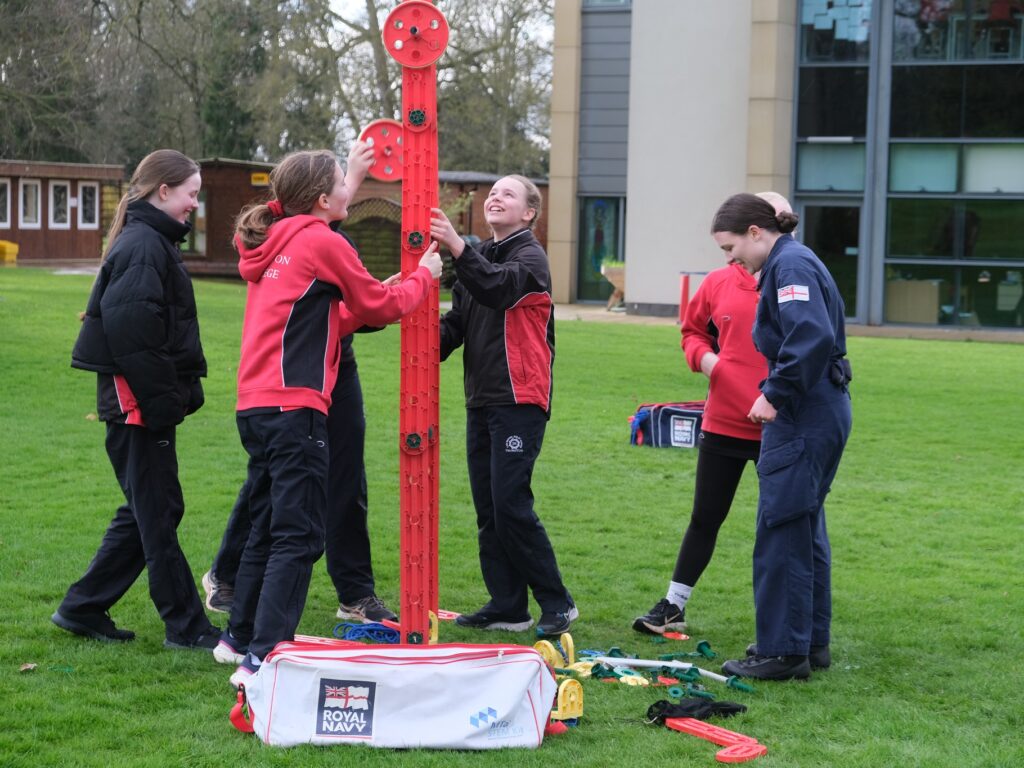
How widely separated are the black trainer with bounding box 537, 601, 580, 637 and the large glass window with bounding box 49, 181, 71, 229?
41857 millimetres

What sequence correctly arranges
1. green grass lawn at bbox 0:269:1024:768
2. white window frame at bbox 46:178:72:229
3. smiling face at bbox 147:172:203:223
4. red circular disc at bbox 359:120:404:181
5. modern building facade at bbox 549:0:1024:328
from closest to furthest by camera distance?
green grass lawn at bbox 0:269:1024:768 → smiling face at bbox 147:172:203:223 → red circular disc at bbox 359:120:404:181 → modern building facade at bbox 549:0:1024:328 → white window frame at bbox 46:178:72:229

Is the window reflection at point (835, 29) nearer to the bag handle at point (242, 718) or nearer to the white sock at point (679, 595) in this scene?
the white sock at point (679, 595)

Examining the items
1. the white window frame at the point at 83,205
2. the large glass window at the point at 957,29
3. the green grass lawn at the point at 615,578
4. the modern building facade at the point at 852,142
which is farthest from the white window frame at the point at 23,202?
the green grass lawn at the point at 615,578

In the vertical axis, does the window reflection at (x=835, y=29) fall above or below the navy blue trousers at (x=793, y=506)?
above

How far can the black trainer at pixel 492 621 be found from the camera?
6.59 metres

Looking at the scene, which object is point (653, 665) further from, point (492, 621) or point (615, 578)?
point (615, 578)

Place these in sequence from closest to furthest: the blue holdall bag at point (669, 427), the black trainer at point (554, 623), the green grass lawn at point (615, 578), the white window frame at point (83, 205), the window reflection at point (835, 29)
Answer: the green grass lawn at point (615, 578) → the black trainer at point (554, 623) → the blue holdall bag at point (669, 427) → the window reflection at point (835, 29) → the white window frame at point (83, 205)

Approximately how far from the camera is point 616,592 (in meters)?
7.37

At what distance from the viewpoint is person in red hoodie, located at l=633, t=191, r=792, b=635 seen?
21.1ft

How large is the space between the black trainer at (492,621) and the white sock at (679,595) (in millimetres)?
692

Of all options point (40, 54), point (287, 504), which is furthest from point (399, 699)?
point (40, 54)

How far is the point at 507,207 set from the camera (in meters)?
6.40

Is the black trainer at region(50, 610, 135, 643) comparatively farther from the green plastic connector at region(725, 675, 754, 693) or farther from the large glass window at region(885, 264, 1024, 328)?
the large glass window at region(885, 264, 1024, 328)

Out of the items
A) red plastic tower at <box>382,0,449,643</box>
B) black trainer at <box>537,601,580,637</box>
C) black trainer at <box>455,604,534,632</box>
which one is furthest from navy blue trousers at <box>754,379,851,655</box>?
red plastic tower at <box>382,0,449,643</box>
